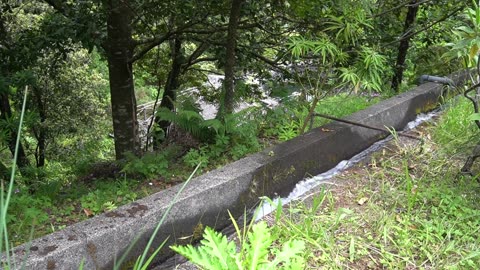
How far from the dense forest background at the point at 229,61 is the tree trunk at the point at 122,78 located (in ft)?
0.04

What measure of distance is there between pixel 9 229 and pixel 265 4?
4.17 meters

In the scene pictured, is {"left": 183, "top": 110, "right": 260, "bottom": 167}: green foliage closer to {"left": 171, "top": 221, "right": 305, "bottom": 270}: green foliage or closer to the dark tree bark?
{"left": 171, "top": 221, "right": 305, "bottom": 270}: green foliage

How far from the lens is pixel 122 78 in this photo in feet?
17.0

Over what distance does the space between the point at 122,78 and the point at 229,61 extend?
1.70 m

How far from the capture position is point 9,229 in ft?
7.90

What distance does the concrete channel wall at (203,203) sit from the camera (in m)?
2.03

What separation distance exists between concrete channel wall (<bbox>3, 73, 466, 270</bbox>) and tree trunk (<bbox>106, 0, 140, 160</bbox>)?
232cm

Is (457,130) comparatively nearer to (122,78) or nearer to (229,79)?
(229,79)

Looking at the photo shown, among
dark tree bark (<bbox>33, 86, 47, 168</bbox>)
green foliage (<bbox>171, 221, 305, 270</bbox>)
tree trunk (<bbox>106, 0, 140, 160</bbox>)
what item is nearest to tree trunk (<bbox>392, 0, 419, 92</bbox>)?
tree trunk (<bbox>106, 0, 140, 160</bbox>)

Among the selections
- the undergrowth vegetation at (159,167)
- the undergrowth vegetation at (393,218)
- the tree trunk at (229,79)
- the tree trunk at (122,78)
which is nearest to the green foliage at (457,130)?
the undergrowth vegetation at (393,218)

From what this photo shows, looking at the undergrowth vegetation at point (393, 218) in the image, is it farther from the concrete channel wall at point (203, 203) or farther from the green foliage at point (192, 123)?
the green foliage at point (192, 123)

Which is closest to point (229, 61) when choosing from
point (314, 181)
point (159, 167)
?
point (159, 167)

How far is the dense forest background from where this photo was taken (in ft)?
11.6

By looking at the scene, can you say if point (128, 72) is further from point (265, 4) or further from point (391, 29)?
point (391, 29)
